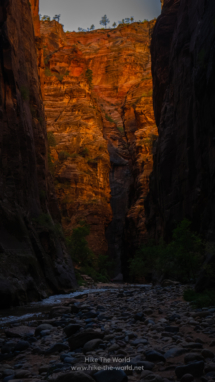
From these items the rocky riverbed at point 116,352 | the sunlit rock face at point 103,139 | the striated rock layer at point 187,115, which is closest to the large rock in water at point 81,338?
the rocky riverbed at point 116,352

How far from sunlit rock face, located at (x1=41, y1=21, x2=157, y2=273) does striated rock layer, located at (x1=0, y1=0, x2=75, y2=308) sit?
2825 centimetres

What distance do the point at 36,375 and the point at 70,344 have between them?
1298mm

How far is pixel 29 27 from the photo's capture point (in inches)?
1171

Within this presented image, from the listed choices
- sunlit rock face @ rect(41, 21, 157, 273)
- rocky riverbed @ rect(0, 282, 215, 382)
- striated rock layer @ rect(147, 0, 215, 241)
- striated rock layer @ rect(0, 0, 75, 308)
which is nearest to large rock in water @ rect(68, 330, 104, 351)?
rocky riverbed @ rect(0, 282, 215, 382)

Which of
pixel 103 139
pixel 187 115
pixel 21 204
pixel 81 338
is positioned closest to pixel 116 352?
pixel 81 338

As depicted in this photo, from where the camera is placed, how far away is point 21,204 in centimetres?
1894

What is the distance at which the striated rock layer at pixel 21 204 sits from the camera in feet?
46.0

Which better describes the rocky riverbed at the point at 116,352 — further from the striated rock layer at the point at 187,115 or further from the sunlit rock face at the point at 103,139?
the sunlit rock face at the point at 103,139

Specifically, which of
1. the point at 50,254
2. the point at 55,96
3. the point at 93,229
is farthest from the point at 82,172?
the point at 50,254

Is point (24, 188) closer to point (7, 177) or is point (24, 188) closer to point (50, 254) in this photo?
point (7, 177)

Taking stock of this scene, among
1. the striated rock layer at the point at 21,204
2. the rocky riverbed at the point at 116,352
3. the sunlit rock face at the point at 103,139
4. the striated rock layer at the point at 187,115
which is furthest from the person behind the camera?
the sunlit rock face at the point at 103,139

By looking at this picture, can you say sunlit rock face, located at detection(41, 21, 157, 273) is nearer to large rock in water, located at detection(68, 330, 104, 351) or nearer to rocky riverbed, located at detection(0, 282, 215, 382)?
rocky riverbed, located at detection(0, 282, 215, 382)

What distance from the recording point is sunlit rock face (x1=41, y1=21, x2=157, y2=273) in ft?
178

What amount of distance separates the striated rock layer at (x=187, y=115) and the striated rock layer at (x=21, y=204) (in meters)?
9.41
